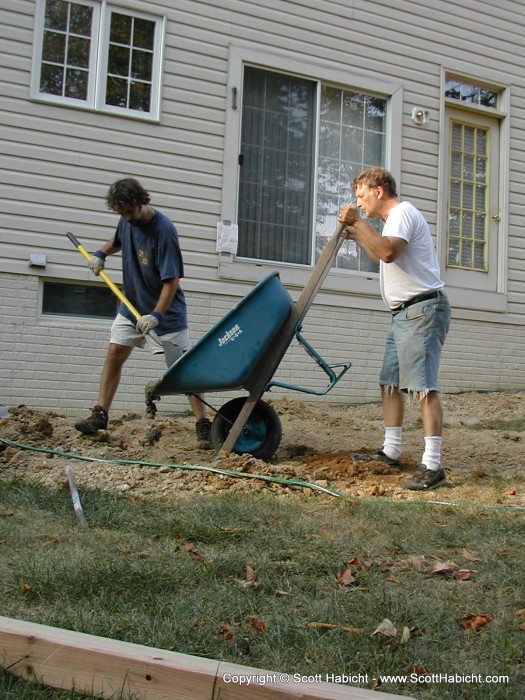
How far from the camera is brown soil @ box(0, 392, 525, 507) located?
13.7 feet

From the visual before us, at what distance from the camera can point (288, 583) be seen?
266cm

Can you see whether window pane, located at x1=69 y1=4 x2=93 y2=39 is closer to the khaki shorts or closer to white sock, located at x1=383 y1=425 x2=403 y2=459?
the khaki shorts

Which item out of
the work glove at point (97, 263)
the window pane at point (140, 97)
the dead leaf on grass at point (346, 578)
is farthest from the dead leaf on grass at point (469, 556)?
the window pane at point (140, 97)

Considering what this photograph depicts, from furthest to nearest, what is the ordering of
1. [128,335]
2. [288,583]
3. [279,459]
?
[128,335] → [279,459] → [288,583]

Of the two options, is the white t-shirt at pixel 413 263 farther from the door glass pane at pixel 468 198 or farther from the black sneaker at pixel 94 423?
the door glass pane at pixel 468 198

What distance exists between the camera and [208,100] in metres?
7.93

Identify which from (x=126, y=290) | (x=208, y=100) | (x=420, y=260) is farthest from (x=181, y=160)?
(x=420, y=260)

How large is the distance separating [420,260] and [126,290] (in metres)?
2.24

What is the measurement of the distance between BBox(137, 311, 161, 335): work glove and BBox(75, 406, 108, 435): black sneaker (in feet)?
2.53

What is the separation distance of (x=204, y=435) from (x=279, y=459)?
580mm

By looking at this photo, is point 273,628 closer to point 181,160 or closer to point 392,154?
point 181,160

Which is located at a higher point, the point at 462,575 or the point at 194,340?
the point at 194,340

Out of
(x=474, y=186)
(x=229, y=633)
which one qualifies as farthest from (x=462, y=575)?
(x=474, y=186)

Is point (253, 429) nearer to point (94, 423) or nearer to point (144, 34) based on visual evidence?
point (94, 423)
